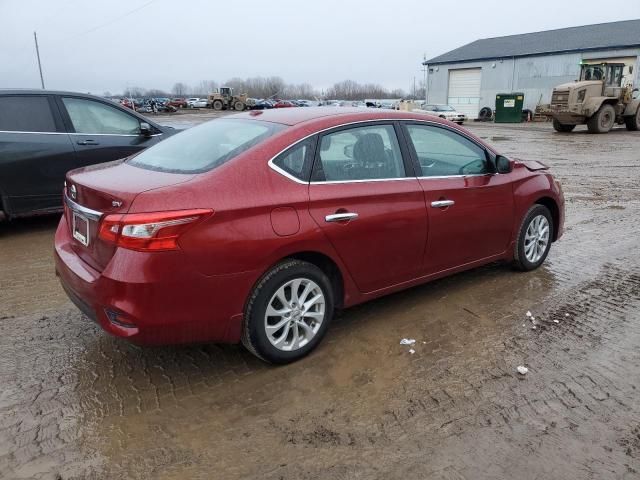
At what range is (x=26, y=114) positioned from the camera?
19.6 ft

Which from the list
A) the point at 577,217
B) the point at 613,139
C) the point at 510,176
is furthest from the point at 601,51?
the point at 510,176

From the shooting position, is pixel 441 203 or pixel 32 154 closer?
pixel 441 203

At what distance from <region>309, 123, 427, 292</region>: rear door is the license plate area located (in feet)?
4.34

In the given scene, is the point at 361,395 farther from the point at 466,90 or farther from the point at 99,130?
the point at 466,90

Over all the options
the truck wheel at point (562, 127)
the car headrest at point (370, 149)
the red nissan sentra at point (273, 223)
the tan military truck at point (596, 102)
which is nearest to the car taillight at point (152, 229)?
the red nissan sentra at point (273, 223)

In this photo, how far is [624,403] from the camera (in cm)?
290

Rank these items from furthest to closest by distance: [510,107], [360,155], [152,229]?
[510,107] < [360,155] < [152,229]

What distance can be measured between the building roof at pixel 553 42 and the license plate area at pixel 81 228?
37.0 metres

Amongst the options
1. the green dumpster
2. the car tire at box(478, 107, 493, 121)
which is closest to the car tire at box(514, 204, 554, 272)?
the green dumpster

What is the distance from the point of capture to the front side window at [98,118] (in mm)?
6273

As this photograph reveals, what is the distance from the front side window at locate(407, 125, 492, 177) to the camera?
12.8 ft

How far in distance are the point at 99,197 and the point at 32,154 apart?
3.64m

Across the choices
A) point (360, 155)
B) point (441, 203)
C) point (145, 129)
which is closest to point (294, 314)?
point (360, 155)

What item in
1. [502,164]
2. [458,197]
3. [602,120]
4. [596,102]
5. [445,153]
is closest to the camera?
[458,197]
